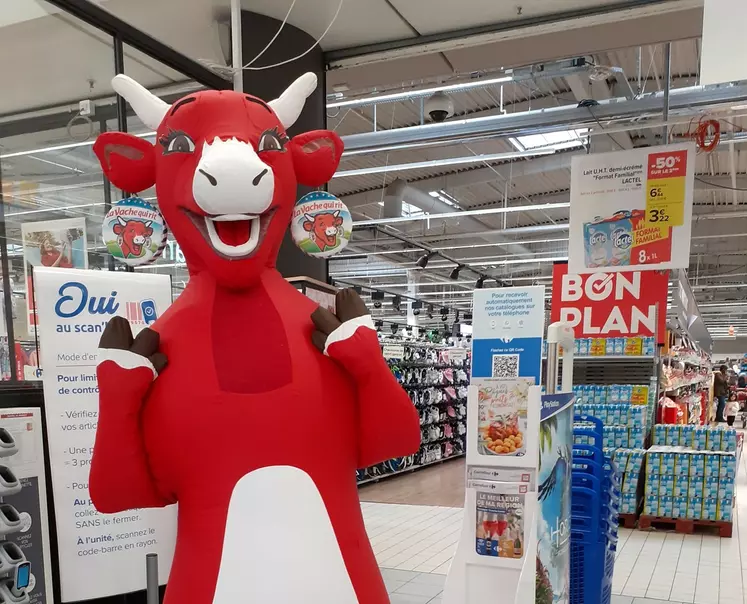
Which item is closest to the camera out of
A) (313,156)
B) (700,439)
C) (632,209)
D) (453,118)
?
(313,156)

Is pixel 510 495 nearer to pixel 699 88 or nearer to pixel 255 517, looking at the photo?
pixel 255 517

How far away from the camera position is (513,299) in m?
3.02

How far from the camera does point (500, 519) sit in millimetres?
3016

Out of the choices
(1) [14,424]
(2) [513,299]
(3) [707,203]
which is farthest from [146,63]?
(3) [707,203]

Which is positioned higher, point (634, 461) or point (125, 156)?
point (125, 156)

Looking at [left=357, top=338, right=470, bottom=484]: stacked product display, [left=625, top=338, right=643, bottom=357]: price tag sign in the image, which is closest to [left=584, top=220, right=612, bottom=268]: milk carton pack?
[left=625, top=338, right=643, bottom=357]: price tag sign

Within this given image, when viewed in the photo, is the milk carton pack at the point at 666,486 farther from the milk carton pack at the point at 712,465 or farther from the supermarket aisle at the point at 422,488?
the supermarket aisle at the point at 422,488

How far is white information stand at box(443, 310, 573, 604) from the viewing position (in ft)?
9.53

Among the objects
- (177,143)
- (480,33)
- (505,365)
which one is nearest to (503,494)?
(505,365)

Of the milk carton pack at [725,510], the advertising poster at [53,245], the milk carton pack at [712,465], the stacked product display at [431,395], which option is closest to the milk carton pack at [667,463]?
the milk carton pack at [712,465]

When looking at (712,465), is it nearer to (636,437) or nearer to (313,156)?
(636,437)

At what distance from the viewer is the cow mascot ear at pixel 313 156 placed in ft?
7.23

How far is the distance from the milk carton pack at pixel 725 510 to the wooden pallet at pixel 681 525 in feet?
0.14

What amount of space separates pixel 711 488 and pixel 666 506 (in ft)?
1.62
